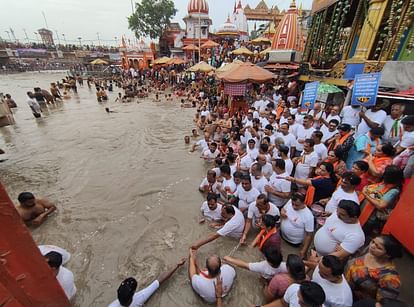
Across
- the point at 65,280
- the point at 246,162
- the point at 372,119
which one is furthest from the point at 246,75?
the point at 65,280

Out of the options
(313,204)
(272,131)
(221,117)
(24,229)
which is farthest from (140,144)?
(24,229)

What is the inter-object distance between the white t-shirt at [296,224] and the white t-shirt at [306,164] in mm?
1189

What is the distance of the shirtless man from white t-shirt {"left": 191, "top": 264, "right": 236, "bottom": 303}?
369cm

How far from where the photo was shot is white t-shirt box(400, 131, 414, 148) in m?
3.25

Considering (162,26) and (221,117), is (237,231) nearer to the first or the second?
(221,117)

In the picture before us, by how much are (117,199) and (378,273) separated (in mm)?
5170

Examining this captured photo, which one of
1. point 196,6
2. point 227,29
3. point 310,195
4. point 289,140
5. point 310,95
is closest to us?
point 310,195

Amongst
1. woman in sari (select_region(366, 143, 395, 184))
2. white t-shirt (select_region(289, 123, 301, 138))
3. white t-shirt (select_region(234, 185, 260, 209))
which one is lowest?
white t-shirt (select_region(234, 185, 260, 209))

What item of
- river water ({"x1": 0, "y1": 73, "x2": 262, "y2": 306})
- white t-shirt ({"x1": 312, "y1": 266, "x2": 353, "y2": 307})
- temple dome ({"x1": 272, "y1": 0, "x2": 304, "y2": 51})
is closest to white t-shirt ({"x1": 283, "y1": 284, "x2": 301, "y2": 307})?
white t-shirt ({"x1": 312, "y1": 266, "x2": 353, "y2": 307})

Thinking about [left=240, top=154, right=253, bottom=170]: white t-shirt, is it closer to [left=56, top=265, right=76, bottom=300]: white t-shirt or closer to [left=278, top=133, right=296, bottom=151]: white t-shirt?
[left=278, top=133, right=296, bottom=151]: white t-shirt

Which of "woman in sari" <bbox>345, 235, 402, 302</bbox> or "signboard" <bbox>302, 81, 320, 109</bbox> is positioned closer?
"woman in sari" <bbox>345, 235, 402, 302</bbox>

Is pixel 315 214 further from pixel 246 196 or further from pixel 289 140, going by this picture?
pixel 289 140

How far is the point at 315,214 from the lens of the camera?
3611 mm

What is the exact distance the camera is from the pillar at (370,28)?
673cm
